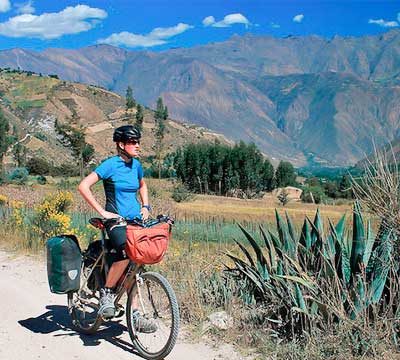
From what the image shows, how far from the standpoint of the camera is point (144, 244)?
4711 millimetres

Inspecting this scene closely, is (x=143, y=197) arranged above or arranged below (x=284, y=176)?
above

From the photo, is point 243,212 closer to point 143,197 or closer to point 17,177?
point 17,177

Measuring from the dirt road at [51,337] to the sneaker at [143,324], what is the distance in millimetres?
238

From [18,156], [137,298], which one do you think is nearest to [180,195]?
[18,156]

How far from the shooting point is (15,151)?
7800 cm

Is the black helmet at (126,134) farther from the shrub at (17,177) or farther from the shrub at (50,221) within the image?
the shrub at (17,177)


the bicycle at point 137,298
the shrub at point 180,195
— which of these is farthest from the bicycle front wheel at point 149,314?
the shrub at point 180,195

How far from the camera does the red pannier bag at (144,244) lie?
4.70 metres

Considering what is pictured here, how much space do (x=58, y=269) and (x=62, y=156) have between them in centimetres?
9736

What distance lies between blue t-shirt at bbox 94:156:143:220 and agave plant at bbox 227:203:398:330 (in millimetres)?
1478

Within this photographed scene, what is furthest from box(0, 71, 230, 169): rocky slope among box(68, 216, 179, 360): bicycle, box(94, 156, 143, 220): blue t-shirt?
box(94, 156, 143, 220): blue t-shirt

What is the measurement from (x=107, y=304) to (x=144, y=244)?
2.82ft

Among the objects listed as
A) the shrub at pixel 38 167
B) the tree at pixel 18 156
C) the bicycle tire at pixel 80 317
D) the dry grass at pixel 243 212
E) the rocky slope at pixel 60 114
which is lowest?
the dry grass at pixel 243 212

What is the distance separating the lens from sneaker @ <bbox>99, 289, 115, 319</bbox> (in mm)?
5160
